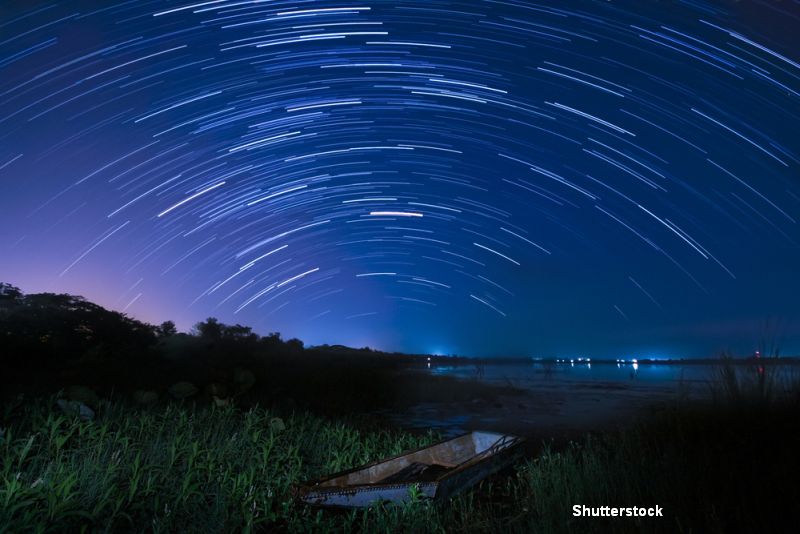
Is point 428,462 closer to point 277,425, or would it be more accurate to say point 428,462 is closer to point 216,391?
point 277,425

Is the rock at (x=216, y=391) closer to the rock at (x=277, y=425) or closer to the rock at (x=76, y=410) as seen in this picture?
the rock at (x=277, y=425)

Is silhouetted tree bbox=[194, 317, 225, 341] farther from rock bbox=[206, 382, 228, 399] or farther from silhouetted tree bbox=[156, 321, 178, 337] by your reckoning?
rock bbox=[206, 382, 228, 399]

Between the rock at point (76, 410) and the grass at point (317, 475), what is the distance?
1.28 feet

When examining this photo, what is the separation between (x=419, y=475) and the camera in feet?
31.8

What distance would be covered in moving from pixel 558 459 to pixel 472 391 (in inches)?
899

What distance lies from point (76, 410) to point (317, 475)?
5543 mm

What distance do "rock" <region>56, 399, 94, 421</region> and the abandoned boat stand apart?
18.3 ft

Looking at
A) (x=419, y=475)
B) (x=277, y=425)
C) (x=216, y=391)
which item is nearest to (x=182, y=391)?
(x=216, y=391)

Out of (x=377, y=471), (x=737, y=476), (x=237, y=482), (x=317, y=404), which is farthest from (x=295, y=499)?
(x=317, y=404)

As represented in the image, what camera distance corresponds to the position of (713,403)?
11.2 m

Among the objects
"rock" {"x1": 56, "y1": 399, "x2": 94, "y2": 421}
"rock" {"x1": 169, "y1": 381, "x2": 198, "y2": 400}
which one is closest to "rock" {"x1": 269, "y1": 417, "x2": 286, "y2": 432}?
"rock" {"x1": 56, "y1": 399, "x2": 94, "y2": 421}

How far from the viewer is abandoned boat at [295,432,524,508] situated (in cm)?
767

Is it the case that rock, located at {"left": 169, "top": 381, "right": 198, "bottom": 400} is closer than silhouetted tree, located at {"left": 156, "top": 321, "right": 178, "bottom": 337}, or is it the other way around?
rock, located at {"left": 169, "top": 381, "right": 198, "bottom": 400}

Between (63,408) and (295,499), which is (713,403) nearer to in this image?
(295,499)
